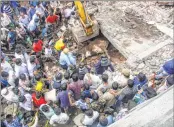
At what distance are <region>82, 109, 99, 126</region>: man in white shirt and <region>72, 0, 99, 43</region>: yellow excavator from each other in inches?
189

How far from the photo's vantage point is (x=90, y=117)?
880 cm

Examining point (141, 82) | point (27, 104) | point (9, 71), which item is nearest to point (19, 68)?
point (9, 71)

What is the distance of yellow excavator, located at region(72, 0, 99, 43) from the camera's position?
41.9ft

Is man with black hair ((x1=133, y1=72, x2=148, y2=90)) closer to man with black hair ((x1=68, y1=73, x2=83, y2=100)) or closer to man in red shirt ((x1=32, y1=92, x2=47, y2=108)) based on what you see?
man with black hair ((x1=68, y1=73, x2=83, y2=100))

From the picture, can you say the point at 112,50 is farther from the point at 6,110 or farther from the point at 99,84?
the point at 6,110

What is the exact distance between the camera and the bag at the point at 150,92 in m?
8.67

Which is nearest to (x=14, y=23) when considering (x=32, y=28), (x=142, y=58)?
(x=32, y=28)

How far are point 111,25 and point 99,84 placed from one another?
14.0 feet

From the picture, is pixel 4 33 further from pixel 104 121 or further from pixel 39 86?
pixel 104 121

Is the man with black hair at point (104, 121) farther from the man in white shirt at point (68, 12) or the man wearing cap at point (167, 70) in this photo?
the man in white shirt at point (68, 12)

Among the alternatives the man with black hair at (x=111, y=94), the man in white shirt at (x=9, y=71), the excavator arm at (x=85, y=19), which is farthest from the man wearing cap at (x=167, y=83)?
the excavator arm at (x=85, y=19)

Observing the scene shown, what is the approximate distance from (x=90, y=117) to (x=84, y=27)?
5116mm

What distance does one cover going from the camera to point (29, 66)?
437 inches

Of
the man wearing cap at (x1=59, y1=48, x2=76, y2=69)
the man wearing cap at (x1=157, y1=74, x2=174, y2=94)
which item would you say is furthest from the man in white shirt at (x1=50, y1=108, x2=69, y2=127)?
the man wearing cap at (x1=157, y1=74, x2=174, y2=94)
